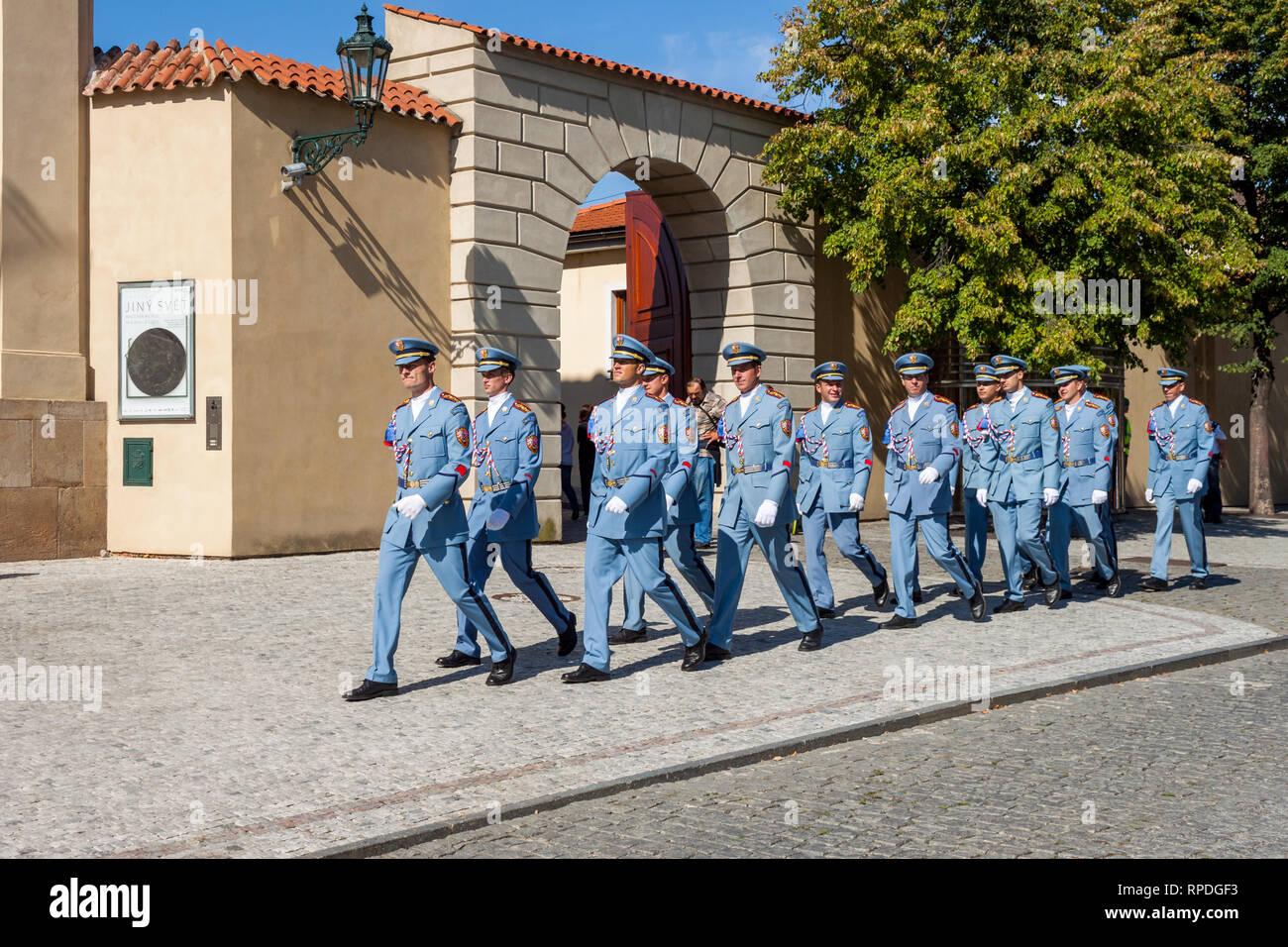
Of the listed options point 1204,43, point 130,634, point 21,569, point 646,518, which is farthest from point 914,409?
point 1204,43

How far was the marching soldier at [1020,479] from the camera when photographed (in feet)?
36.3

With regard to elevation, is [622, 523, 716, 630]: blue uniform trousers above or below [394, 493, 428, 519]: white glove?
below

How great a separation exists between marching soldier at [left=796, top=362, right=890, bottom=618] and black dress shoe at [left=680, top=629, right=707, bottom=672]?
2106mm

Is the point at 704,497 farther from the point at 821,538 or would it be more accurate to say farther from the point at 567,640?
the point at 567,640

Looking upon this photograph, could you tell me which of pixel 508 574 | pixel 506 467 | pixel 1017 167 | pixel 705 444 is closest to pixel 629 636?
pixel 508 574

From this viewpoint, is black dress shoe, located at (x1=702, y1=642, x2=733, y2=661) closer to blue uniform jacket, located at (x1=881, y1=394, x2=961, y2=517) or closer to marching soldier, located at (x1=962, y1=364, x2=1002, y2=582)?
blue uniform jacket, located at (x1=881, y1=394, x2=961, y2=517)

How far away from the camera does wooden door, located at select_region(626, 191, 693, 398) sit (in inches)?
765

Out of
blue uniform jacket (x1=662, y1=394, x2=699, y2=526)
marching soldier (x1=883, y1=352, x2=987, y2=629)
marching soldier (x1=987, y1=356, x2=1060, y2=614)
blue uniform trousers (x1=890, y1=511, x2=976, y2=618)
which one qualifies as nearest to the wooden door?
marching soldier (x1=987, y1=356, x2=1060, y2=614)

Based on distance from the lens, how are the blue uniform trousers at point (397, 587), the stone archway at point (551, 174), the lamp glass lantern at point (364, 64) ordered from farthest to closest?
1. the stone archway at point (551, 174)
2. the lamp glass lantern at point (364, 64)
3. the blue uniform trousers at point (397, 587)

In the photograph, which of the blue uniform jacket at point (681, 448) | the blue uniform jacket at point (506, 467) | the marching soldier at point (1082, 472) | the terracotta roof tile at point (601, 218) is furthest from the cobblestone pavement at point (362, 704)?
the terracotta roof tile at point (601, 218)

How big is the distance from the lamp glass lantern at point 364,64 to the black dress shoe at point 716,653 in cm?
732

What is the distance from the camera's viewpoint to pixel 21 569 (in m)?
12.8

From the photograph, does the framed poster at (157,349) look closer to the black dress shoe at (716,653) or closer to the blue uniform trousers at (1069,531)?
the black dress shoe at (716,653)

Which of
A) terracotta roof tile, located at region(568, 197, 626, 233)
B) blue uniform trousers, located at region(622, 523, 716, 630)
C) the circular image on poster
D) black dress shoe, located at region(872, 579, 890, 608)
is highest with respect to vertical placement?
terracotta roof tile, located at region(568, 197, 626, 233)
